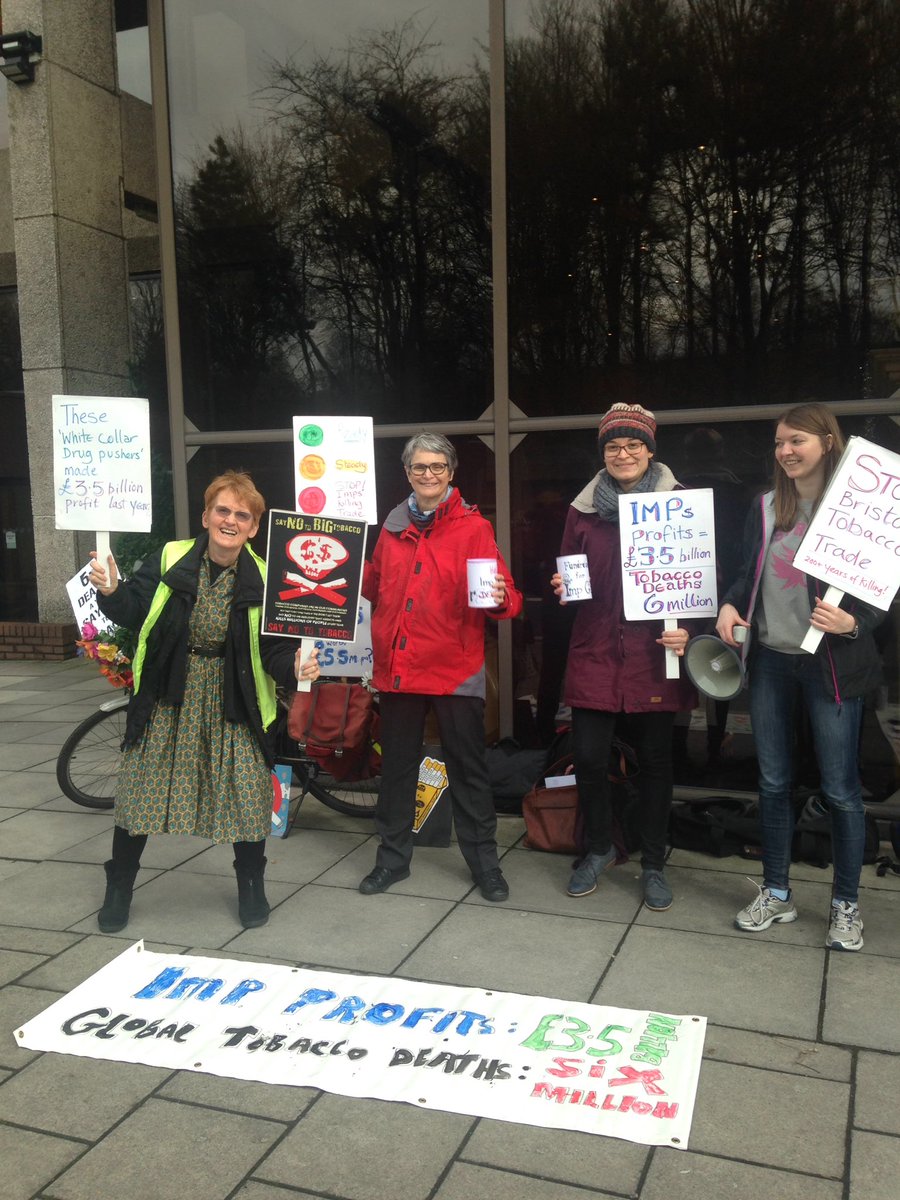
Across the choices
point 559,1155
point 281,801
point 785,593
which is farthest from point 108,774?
point 559,1155

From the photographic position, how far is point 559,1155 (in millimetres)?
2748

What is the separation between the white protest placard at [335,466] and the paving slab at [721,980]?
2169mm

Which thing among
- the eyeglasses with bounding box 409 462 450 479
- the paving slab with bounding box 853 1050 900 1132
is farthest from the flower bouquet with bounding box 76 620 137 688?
the paving slab with bounding box 853 1050 900 1132

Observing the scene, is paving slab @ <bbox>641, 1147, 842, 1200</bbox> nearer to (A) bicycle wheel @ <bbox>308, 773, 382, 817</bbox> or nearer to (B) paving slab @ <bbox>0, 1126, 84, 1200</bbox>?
(B) paving slab @ <bbox>0, 1126, 84, 1200</bbox>

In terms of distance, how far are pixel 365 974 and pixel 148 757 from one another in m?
1.16

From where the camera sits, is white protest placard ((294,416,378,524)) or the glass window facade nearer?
white protest placard ((294,416,378,524))

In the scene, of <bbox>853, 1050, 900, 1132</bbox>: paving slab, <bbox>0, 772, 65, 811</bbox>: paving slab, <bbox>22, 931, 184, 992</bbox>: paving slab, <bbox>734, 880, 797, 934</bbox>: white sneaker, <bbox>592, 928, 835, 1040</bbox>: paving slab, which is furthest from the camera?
<bbox>0, 772, 65, 811</bbox>: paving slab

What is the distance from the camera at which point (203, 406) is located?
672 centimetres

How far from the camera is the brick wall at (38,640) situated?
11734 millimetres

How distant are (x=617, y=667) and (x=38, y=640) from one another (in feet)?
29.9

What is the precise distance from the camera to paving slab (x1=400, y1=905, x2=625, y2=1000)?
3732 mm

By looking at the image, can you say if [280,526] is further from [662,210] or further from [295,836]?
[662,210]

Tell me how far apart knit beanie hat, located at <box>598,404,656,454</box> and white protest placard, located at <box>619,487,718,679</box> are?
24cm

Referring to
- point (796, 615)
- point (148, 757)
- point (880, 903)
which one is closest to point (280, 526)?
point (148, 757)
